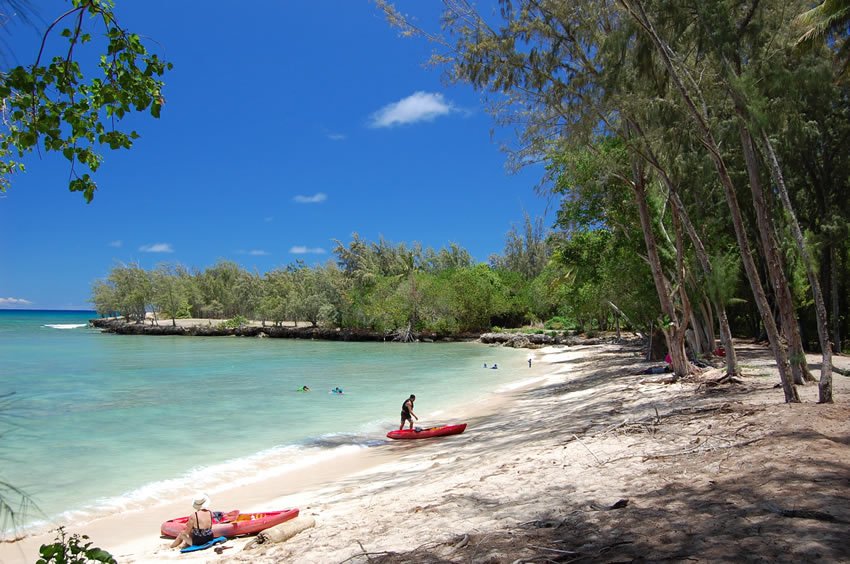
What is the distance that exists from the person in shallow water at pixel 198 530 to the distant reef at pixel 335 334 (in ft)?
125

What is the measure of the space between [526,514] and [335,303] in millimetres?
65808

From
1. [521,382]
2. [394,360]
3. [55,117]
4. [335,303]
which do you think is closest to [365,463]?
[55,117]

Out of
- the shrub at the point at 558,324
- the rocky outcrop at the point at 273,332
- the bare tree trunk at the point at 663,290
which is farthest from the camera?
the rocky outcrop at the point at 273,332

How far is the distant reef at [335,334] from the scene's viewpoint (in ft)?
152

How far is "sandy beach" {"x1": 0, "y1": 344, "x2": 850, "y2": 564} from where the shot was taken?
3777 millimetres

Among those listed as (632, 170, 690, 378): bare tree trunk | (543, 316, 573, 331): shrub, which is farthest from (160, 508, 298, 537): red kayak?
(543, 316, 573, 331): shrub

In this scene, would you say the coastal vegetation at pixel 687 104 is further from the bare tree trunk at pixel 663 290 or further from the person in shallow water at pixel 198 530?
the person in shallow water at pixel 198 530

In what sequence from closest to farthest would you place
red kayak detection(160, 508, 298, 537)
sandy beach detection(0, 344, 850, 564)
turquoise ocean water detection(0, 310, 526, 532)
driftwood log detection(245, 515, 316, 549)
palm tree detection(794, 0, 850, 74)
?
sandy beach detection(0, 344, 850, 564)
driftwood log detection(245, 515, 316, 549)
red kayak detection(160, 508, 298, 537)
turquoise ocean water detection(0, 310, 526, 532)
palm tree detection(794, 0, 850, 74)

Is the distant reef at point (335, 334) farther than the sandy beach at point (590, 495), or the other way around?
the distant reef at point (335, 334)

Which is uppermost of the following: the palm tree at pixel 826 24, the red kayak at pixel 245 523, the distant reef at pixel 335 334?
the palm tree at pixel 826 24

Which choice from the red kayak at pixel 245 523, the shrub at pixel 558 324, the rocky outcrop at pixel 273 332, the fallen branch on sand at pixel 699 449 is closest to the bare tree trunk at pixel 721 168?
the fallen branch on sand at pixel 699 449

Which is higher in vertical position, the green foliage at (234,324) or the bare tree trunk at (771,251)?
the green foliage at (234,324)

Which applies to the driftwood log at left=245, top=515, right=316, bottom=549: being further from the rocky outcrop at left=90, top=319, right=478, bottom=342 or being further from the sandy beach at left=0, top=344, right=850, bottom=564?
the rocky outcrop at left=90, top=319, right=478, bottom=342

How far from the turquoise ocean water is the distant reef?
42.9 ft
